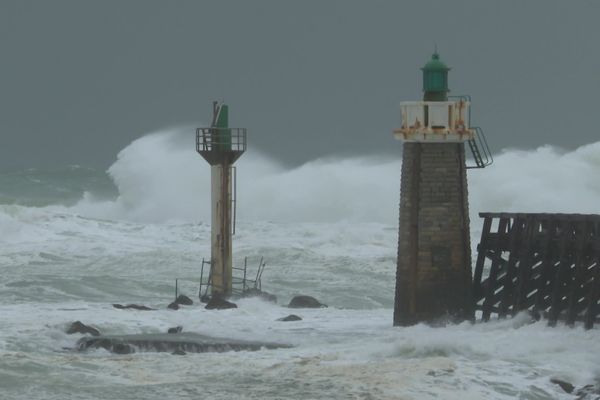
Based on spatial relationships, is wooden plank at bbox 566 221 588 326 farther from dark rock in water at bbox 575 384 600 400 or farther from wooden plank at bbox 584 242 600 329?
dark rock in water at bbox 575 384 600 400

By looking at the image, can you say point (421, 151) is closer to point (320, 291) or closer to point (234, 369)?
point (234, 369)

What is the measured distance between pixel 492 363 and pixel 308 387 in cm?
201

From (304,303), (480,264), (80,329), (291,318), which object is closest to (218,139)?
(304,303)

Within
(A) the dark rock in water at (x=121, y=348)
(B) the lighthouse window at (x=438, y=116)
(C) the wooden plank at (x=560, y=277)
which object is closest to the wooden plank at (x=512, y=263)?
(C) the wooden plank at (x=560, y=277)

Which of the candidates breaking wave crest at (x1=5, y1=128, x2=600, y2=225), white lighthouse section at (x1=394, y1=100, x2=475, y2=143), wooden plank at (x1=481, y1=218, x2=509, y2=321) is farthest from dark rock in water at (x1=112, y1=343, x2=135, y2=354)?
breaking wave crest at (x1=5, y1=128, x2=600, y2=225)

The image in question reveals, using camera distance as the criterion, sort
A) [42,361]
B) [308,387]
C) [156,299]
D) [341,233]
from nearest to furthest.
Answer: [308,387], [42,361], [156,299], [341,233]

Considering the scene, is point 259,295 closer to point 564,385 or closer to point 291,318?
point 291,318

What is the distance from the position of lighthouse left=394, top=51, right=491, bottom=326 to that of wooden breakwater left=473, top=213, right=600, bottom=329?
457 millimetres

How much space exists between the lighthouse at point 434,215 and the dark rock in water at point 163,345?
79.4 inches

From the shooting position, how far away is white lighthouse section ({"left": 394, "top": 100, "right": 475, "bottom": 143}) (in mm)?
21219

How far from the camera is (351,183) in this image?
4916cm

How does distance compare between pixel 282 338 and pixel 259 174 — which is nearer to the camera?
pixel 282 338

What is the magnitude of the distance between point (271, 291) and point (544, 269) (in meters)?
8.71

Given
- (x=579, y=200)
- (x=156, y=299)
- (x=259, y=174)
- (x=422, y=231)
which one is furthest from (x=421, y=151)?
(x=259, y=174)
